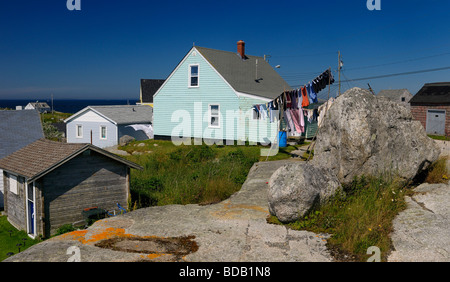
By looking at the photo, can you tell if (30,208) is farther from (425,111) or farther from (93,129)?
(425,111)

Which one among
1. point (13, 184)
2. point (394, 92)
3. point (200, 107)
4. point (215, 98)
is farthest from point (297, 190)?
point (394, 92)

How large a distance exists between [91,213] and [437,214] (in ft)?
34.7

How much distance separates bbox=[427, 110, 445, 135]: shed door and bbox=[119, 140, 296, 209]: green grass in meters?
15.9

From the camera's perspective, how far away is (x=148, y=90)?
54.8m

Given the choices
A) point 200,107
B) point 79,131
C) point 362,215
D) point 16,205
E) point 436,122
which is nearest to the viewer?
point 362,215

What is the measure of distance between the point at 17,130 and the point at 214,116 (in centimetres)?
1202

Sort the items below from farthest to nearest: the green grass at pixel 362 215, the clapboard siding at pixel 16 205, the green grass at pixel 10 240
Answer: the clapboard siding at pixel 16 205
the green grass at pixel 10 240
the green grass at pixel 362 215

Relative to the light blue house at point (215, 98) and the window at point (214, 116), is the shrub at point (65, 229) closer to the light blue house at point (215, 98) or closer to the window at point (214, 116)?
the light blue house at point (215, 98)

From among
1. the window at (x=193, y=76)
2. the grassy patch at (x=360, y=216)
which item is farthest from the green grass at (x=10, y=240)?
the window at (x=193, y=76)

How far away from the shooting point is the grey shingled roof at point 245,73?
25719 millimetres

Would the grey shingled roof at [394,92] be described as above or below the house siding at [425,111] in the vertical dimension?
above

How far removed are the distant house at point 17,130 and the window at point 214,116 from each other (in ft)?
34.6

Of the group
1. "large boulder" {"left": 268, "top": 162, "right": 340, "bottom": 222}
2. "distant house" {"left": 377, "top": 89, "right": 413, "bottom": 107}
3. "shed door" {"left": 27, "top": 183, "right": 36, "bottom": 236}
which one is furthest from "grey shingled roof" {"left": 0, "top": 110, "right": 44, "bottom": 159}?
"distant house" {"left": 377, "top": 89, "right": 413, "bottom": 107}
